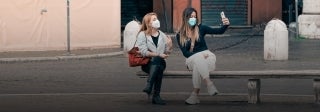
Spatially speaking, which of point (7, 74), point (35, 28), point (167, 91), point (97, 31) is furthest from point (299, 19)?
point (167, 91)

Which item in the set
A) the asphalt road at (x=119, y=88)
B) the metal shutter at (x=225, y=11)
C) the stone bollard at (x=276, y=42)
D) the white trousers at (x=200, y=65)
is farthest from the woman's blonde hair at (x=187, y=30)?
the metal shutter at (x=225, y=11)

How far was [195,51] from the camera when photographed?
13.0 metres

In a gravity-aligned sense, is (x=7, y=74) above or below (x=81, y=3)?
below

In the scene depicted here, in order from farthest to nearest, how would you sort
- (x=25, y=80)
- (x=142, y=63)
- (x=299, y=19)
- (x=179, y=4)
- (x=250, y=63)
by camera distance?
(x=179, y=4)
(x=299, y=19)
(x=250, y=63)
(x=25, y=80)
(x=142, y=63)

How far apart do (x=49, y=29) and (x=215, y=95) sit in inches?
471

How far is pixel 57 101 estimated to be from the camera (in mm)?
13398

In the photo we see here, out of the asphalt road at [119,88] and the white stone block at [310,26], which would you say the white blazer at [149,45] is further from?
the white stone block at [310,26]

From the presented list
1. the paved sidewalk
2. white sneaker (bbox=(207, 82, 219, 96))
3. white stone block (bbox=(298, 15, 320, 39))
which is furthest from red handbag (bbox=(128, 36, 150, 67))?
white stone block (bbox=(298, 15, 320, 39))

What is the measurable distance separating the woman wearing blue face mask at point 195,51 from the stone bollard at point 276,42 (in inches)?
327

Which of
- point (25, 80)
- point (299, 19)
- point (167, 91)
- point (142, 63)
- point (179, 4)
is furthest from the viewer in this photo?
point (179, 4)

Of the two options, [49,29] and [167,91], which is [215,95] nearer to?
[167,91]

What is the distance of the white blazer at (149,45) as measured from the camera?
1309 centimetres

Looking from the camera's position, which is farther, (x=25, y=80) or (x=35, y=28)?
(x=35, y=28)

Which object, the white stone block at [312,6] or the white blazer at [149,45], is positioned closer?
the white blazer at [149,45]
